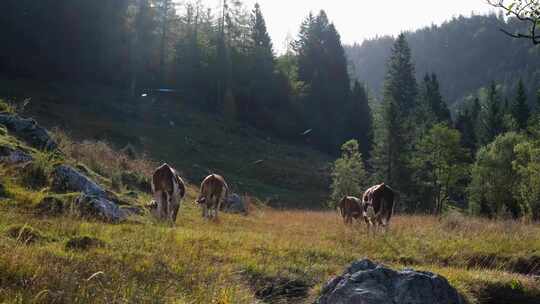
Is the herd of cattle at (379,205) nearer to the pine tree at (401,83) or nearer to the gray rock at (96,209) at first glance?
the gray rock at (96,209)

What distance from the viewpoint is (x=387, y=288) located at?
682cm

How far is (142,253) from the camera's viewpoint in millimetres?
7539

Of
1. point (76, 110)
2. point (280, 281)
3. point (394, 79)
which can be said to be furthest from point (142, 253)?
point (394, 79)

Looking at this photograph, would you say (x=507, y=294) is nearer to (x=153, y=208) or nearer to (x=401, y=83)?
(x=153, y=208)

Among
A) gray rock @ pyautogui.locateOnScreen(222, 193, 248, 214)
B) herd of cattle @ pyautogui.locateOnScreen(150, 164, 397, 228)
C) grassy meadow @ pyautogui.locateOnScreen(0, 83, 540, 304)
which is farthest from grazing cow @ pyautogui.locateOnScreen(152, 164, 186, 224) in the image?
gray rock @ pyautogui.locateOnScreen(222, 193, 248, 214)

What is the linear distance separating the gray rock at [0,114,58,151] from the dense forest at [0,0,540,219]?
27.3m

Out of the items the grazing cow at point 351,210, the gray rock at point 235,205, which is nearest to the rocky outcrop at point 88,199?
the grazing cow at point 351,210

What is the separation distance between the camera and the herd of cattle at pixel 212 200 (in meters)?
13.3

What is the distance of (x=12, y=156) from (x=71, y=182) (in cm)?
149

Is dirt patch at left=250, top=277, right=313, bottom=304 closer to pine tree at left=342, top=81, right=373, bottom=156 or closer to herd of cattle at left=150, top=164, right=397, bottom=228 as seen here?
herd of cattle at left=150, top=164, right=397, bottom=228

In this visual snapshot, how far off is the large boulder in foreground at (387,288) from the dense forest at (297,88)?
30961 mm

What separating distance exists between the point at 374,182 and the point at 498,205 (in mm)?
11243

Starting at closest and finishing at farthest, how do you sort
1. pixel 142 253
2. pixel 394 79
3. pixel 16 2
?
pixel 142 253 → pixel 16 2 → pixel 394 79

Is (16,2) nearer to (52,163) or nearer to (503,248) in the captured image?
(52,163)
